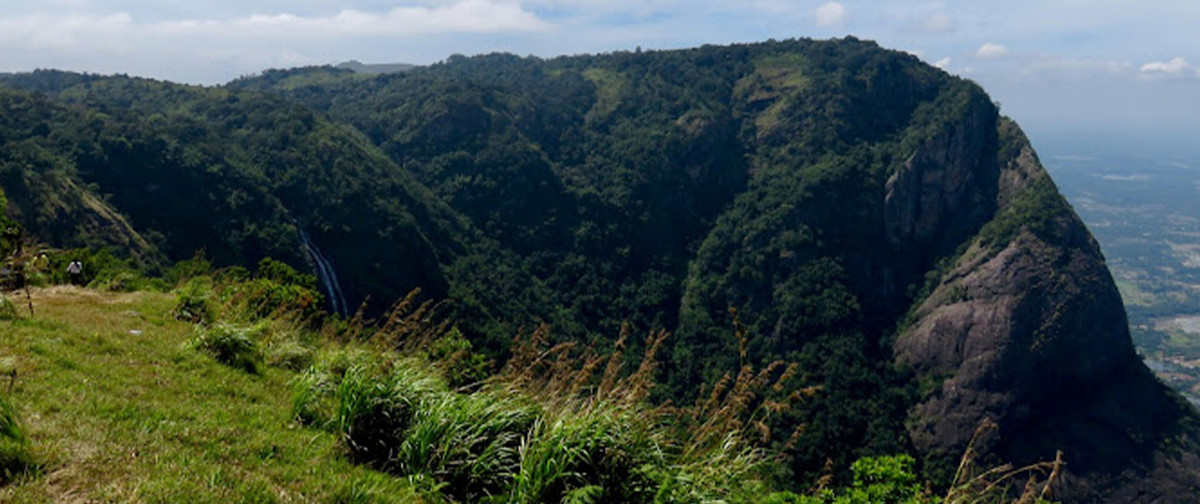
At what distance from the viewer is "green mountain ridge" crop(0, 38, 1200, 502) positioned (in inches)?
2397

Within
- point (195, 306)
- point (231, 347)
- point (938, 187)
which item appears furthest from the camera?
point (938, 187)

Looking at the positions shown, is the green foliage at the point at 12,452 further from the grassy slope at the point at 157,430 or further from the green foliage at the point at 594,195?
the green foliage at the point at 594,195

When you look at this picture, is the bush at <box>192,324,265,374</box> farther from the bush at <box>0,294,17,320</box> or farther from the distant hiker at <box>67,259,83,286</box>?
the distant hiker at <box>67,259,83,286</box>

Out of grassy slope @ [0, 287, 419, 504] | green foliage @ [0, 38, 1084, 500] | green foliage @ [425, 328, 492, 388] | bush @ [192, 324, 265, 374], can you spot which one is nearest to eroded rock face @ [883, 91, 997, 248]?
green foliage @ [0, 38, 1084, 500]

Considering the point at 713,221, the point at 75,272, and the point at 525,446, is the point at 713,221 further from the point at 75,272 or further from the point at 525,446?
the point at 525,446

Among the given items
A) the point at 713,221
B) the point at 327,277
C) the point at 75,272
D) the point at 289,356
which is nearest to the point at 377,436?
the point at 289,356

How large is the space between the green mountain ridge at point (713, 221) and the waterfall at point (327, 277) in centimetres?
184

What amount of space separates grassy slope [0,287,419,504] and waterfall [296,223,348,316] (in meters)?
55.1

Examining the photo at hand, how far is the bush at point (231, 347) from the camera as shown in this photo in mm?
8031

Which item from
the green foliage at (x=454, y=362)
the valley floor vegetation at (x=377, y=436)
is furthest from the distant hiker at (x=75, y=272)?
the green foliage at (x=454, y=362)

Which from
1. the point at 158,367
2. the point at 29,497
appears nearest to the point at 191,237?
the point at 158,367

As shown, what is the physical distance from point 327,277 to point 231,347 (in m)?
60.8

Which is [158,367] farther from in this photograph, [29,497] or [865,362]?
[865,362]

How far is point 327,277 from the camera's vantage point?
63.6 m
